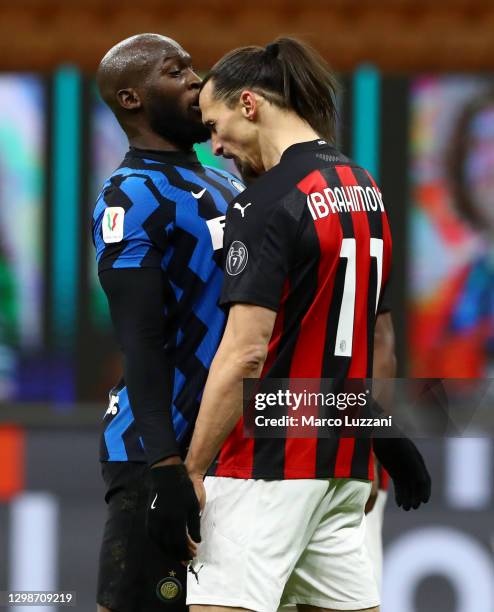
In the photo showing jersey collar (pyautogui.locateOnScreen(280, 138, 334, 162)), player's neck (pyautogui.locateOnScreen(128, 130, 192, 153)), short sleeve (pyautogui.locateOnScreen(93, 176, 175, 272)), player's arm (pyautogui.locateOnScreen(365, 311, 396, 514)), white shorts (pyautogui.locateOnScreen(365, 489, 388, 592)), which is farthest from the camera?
white shorts (pyautogui.locateOnScreen(365, 489, 388, 592))

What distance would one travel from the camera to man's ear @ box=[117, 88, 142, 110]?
9.19 ft

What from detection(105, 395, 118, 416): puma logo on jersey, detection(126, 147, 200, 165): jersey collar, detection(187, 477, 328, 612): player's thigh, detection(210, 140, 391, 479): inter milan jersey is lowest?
detection(187, 477, 328, 612): player's thigh

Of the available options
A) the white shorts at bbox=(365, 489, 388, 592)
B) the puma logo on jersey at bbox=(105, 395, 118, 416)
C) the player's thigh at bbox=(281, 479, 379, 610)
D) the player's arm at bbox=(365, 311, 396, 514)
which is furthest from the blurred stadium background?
the player's thigh at bbox=(281, 479, 379, 610)

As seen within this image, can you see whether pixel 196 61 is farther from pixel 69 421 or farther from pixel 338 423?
pixel 338 423

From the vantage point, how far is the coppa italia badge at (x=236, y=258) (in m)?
2.36

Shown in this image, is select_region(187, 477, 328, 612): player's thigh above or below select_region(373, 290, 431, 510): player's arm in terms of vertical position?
below

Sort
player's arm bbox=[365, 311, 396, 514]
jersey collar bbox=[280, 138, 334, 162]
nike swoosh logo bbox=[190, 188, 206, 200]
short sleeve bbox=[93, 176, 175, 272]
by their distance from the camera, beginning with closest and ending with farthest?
jersey collar bbox=[280, 138, 334, 162]
short sleeve bbox=[93, 176, 175, 272]
nike swoosh logo bbox=[190, 188, 206, 200]
player's arm bbox=[365, 311, 396, 514]

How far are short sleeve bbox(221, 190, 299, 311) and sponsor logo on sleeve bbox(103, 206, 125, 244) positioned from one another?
291 mm

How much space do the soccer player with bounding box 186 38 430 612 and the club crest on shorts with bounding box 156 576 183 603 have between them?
21cm

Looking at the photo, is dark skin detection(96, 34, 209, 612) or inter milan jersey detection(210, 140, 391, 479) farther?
dark skin detection(96, 34, 209, 612)

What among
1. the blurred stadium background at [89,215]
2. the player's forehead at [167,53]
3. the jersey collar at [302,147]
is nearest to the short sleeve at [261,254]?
the jersey collar at [302,147]

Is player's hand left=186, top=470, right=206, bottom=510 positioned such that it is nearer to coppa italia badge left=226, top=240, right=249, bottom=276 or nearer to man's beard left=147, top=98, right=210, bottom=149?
coppa italia badge left=226, top=240, right=249, bottom=276

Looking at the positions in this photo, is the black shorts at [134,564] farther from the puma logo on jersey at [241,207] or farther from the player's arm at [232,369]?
the puma logo on jersey at [241,207]

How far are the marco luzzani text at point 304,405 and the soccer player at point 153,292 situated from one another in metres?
0.19
